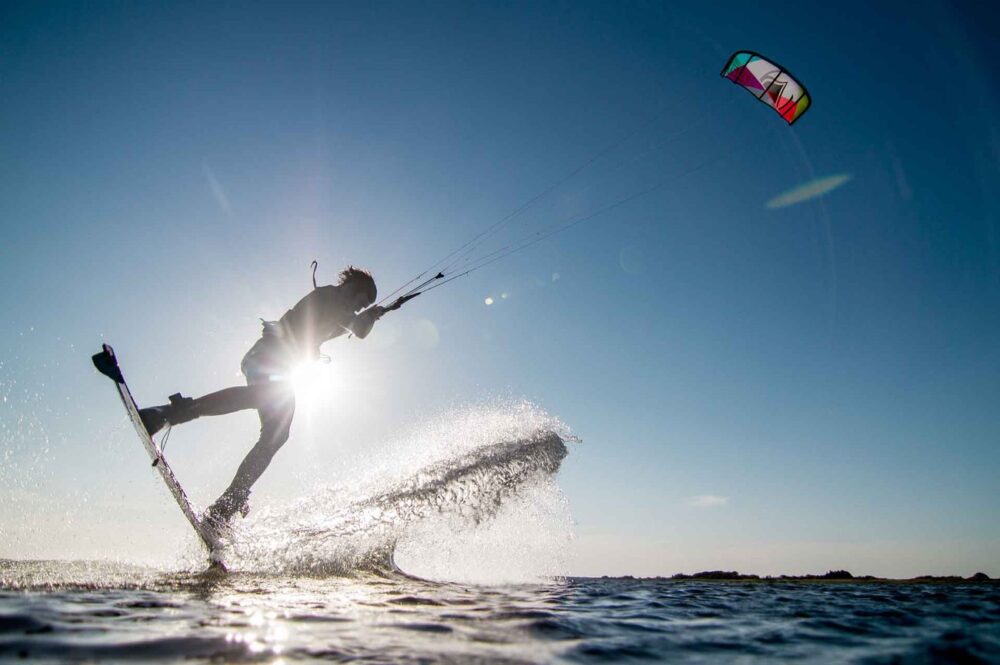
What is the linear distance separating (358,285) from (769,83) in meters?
14.8

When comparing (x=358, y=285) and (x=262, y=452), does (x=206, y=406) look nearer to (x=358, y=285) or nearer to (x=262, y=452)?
(x=262, y=452)

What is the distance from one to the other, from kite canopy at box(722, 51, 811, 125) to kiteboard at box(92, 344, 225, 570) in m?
17.6

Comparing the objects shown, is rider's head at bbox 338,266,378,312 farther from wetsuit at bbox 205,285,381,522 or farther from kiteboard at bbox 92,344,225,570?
kiteboard at bbox 92,344,225,570

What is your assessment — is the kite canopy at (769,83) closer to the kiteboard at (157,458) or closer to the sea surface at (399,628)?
the sea surface at (399,628)

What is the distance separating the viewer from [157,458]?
23.7 ft

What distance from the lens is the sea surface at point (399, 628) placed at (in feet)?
8.11

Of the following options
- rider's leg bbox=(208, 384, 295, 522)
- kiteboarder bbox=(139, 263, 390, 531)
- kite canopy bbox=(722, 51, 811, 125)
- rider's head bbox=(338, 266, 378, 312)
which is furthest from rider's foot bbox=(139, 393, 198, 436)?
kite canopy bbox=(722, 51, 811, 125)

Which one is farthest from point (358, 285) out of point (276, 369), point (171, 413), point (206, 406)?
point (171, 413)

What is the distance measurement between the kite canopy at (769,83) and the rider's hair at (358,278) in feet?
45.3

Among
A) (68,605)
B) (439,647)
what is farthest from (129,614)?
(439,647)

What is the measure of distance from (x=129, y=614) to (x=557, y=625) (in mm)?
2818

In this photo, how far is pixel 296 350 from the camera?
841 centimetres

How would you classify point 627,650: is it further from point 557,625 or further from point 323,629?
point 323,629

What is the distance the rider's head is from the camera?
28.5 ft
